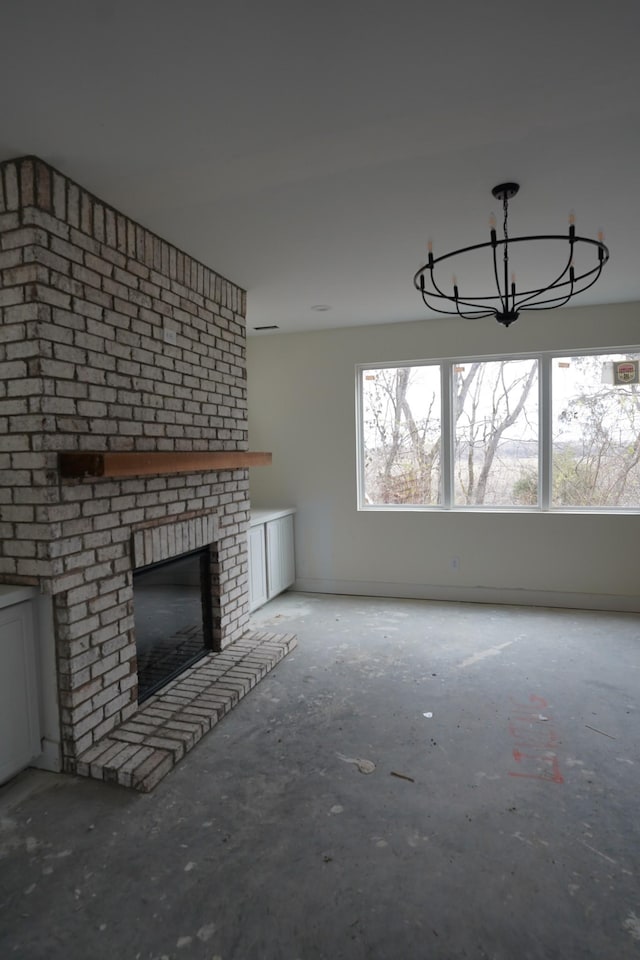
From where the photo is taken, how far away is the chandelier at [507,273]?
221 cm

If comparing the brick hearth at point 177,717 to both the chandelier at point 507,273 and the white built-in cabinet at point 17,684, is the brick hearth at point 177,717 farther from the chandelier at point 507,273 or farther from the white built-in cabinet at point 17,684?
the chandelier at point 507,273

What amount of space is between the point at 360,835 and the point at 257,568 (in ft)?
8.88

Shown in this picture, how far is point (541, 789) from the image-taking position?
2.23 metres

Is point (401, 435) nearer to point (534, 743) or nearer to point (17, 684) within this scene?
point (534, 743)

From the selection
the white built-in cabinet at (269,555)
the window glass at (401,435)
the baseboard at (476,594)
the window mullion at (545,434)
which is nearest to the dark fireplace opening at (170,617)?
the white built-in cabinet at (269,555)

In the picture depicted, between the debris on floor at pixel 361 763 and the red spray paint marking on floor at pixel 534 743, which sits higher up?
the debris on floor at pixel 361 763

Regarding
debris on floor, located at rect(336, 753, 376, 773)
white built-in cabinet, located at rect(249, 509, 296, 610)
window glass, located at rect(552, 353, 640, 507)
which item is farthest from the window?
debris on floor, located at rect(336, 753, 376, 773)

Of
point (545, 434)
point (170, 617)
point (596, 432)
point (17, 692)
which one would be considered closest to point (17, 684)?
point (17, 692)

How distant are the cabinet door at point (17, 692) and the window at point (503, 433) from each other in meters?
3.42

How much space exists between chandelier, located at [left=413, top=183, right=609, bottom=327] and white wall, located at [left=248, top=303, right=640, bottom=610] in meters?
0.46

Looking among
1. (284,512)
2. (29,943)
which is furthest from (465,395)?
(29,943)

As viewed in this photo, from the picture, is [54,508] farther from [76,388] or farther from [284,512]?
[284,512]

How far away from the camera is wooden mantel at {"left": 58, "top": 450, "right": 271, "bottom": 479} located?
7.25 feet

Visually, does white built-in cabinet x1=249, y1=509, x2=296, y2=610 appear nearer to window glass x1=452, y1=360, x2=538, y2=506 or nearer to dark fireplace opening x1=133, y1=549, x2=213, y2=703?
dark fireplace opening x1=133, y1=549, x2=213, y2=703
